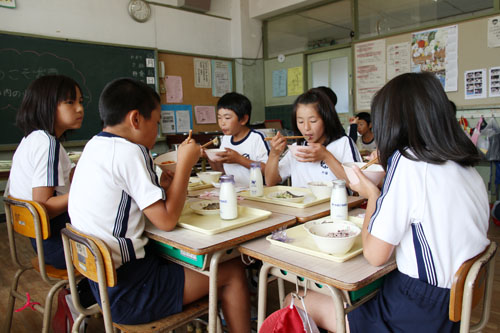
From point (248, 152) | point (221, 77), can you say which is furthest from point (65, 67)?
point (248, 152)

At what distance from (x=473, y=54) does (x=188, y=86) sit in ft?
11.4

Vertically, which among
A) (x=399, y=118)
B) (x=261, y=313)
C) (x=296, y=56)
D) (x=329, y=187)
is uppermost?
(x=296, y=56)

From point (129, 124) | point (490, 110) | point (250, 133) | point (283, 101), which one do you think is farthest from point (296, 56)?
point (129, 124)

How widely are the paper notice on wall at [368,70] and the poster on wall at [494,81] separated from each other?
1133mm

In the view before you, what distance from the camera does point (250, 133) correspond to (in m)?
2.63

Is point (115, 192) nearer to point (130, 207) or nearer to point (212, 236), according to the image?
point (130, 207)

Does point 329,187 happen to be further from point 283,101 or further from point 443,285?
point 283,101

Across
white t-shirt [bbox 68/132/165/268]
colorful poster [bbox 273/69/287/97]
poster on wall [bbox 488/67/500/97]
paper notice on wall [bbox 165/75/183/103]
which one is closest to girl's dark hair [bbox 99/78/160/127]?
white t-shirt [bbox 68/132/165/268]

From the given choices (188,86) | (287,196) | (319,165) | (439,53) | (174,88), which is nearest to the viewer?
(287,196)

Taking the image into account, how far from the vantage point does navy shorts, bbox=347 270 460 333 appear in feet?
3.18

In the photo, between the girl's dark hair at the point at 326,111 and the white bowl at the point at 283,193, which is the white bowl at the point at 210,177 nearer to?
the white bowl at the point at 283,193

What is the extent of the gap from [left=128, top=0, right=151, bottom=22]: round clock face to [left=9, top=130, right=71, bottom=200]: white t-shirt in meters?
3.44

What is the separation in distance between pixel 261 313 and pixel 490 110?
3857mm

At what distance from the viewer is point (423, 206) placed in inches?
36.9
